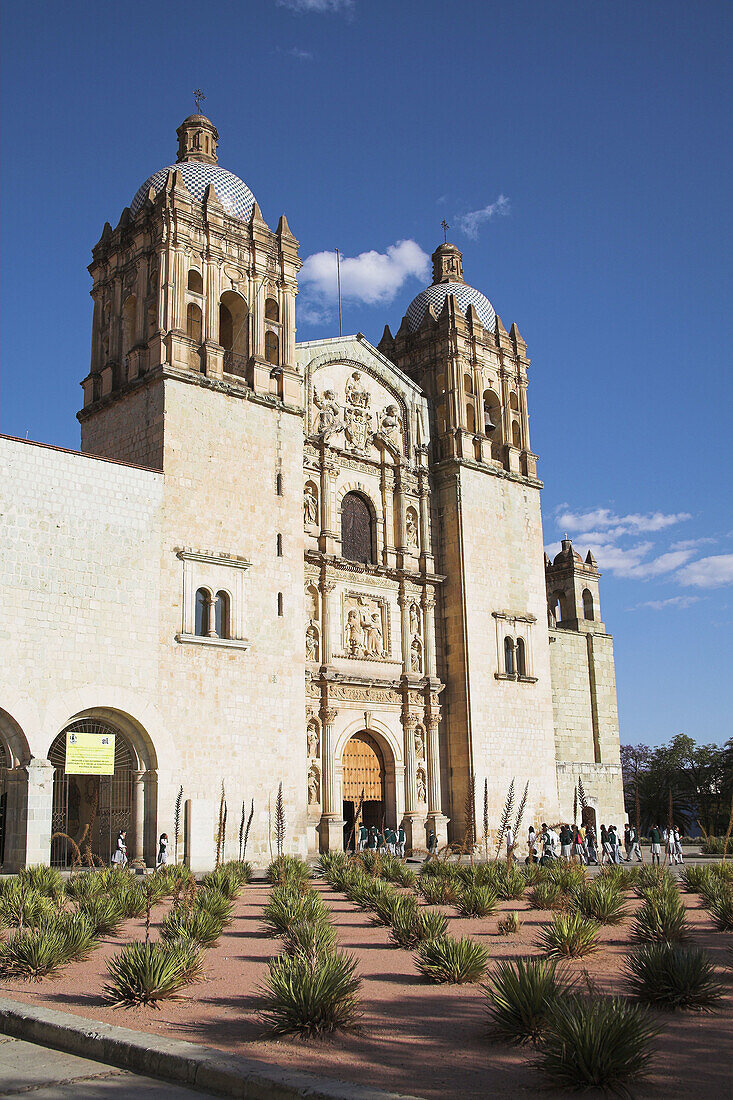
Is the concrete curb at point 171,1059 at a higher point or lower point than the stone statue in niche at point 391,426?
lower

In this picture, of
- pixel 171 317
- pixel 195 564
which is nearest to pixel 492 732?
pixel 195 564

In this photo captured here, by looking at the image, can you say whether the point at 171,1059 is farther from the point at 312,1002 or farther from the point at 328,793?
the point at 328,793

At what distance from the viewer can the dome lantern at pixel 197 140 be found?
103ft

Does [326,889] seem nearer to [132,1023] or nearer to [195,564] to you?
[195,564]

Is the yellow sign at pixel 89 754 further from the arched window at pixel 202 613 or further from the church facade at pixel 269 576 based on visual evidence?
the arched window at pixel 202 613

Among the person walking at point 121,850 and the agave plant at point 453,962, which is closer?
the agave plant at point 453,962

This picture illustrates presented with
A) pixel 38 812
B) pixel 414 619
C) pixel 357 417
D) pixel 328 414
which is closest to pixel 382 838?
pixel 414 619

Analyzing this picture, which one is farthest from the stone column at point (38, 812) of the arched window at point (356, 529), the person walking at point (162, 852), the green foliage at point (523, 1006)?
the green foliage at point (523, 1006)

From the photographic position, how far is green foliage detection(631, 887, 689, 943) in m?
11.1

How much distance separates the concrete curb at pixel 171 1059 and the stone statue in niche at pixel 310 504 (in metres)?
21.6

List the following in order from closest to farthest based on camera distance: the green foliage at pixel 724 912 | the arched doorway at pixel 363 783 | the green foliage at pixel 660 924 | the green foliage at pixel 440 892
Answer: the green foliage at pixel 660 924 → the green foliage at pixel 724 912 → the green foliage at pixel 440 892 → the arched doorway at pixel 363 783

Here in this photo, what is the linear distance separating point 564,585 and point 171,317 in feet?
66.7

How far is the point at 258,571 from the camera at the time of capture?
86.2 ft

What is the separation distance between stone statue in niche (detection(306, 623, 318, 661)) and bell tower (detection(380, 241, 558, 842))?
17.2ft
